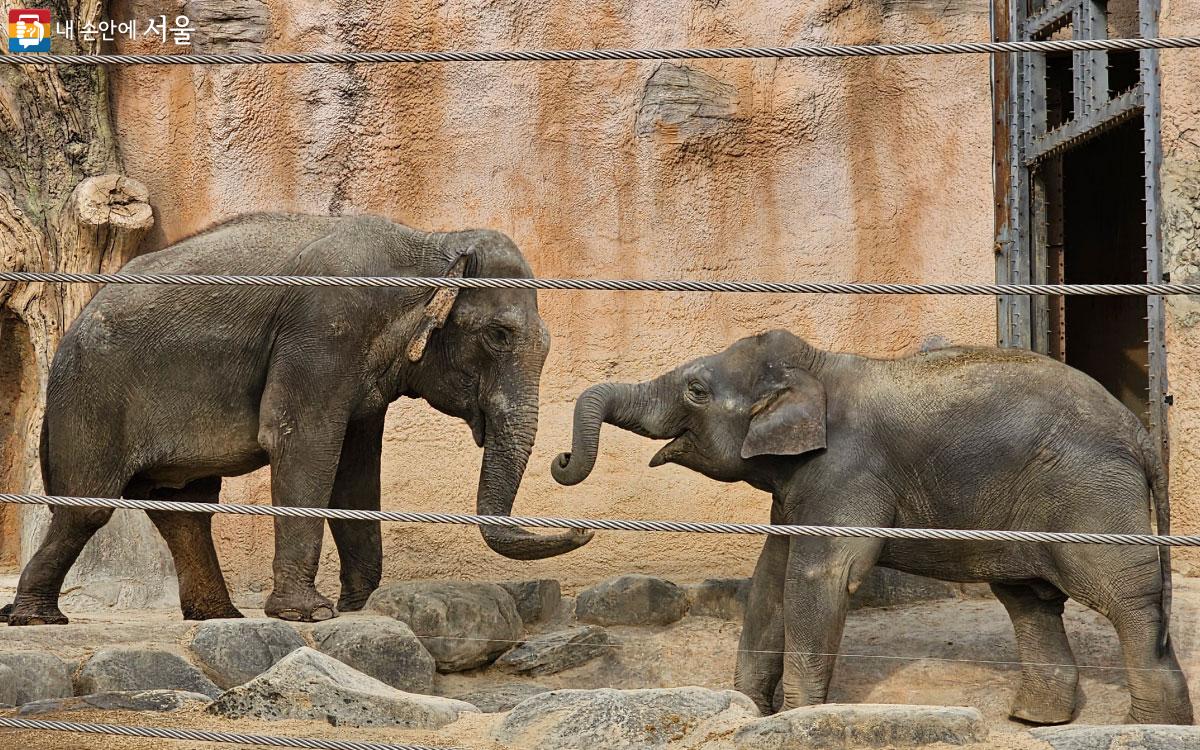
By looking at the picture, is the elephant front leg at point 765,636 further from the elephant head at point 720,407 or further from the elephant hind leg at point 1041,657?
the elephant hind leg at point 1041,657

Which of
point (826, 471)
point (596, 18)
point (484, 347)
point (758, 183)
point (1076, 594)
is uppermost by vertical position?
point (596, 18)

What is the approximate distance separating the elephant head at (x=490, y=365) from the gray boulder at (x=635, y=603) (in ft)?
2.12

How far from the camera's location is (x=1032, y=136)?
780 centimetres

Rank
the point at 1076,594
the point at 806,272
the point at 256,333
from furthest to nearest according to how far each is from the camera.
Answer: the point at 806,272 → the point at 256,333 → the point at 1076,594

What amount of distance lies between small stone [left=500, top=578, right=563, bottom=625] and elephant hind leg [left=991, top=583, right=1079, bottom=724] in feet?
6.66

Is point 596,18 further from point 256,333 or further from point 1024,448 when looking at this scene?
point 1024,448

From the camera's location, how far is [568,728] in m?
3.70

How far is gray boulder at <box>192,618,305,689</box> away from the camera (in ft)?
15.8

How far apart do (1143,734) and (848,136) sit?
619cm

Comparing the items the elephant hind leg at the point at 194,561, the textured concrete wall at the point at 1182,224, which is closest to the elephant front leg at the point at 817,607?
the textured concrete wall at the point at 1182,224

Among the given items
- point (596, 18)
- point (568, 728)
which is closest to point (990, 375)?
point (568, 728)

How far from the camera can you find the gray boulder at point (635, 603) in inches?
267

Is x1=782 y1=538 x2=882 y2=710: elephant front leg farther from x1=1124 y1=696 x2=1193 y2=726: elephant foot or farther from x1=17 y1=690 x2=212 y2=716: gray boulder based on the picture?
x1=17 y1=690 x2=212 y2=716: gray boulder

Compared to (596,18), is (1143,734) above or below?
below
